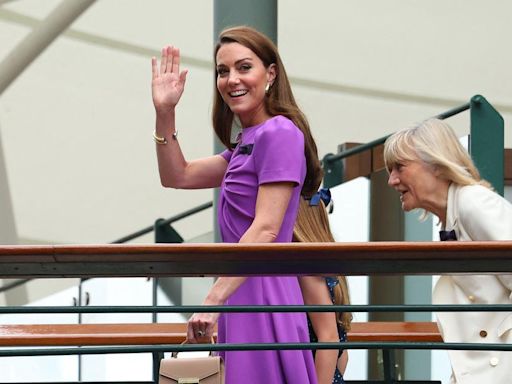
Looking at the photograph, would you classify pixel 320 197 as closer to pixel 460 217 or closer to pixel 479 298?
pixel 460 217

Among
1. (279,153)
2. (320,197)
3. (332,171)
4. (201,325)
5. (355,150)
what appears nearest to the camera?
(201,325)

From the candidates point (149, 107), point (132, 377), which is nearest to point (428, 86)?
point (149, 107)

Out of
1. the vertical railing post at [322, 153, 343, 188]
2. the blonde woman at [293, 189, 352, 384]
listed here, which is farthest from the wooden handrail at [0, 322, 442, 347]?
the vertical railing post at [322, 153, 343, 188]

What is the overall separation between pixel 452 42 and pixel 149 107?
2805 mm

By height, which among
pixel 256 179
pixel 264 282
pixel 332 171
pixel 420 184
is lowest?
pixel 264 282

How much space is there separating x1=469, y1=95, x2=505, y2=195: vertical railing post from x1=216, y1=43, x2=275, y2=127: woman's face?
279cm

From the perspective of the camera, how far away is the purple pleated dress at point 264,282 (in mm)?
4805

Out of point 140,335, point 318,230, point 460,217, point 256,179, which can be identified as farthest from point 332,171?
point 256,179

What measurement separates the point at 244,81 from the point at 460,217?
2.54 ft

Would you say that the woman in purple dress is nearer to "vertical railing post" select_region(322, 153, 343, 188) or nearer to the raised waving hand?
the raised waving hand

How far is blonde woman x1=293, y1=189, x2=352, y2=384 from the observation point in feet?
17.0

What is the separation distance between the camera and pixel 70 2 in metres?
11.5

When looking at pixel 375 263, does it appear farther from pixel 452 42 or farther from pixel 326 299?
pixel 452 42

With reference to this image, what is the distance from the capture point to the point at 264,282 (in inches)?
192
